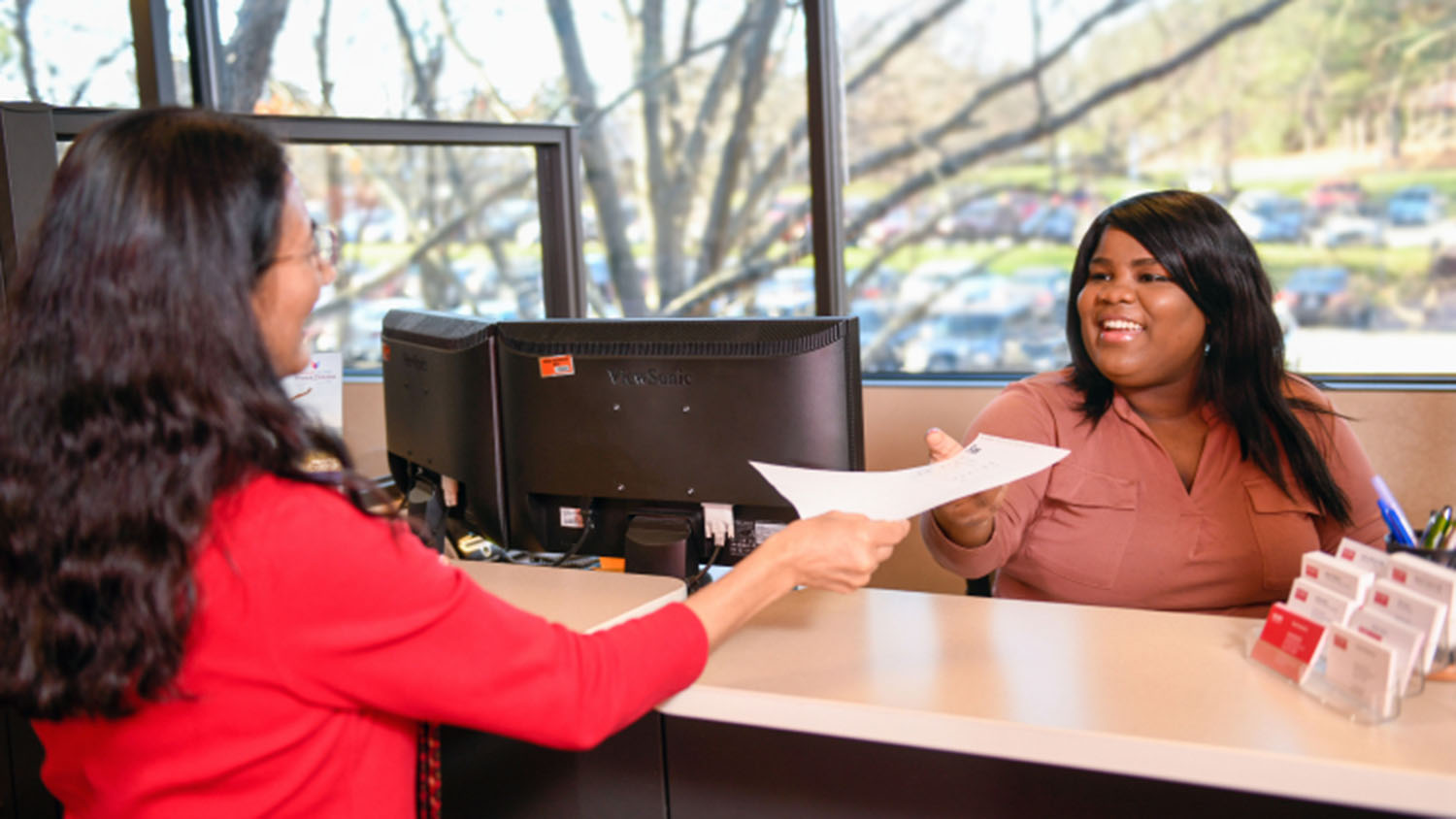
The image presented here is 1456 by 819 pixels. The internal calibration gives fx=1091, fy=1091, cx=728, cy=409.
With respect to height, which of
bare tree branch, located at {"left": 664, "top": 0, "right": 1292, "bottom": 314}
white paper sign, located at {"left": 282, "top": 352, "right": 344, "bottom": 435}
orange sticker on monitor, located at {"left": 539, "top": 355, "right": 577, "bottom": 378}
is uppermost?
bare tree branch, located at {"left": 664, "top": 0, "right": 1292, "bottom": 314}

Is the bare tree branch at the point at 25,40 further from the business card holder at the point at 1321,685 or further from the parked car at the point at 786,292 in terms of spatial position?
the business card holder at the point at 1321,685

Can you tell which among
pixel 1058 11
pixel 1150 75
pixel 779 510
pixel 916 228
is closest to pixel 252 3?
pixel 916 228

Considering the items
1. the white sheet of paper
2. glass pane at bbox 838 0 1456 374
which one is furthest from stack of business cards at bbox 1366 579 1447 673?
glass pane at bbox 838 0 1456 374

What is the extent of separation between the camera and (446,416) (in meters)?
1.65

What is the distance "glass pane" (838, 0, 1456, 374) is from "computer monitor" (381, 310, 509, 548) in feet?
5.30

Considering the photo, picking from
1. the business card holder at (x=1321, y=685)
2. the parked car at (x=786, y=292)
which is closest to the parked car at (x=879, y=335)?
the parked car at (x=786, y=292)

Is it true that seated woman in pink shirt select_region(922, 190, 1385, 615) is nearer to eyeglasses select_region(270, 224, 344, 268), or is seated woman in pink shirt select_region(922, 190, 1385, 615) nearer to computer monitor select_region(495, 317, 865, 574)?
computer monitor select_region(495, 317, 865, 574)

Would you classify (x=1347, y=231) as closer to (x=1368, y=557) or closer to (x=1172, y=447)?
(x=1172, y=447)

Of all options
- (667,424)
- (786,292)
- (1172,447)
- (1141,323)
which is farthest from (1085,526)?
(786,292)

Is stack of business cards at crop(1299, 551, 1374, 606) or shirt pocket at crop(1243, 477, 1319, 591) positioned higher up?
stack of business cards at crop(1299, 551, 1374, 606)

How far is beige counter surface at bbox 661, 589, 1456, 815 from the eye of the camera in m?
0.91

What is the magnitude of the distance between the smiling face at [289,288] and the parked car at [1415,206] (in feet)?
8.55

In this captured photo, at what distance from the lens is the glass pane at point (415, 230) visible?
3.54 meters

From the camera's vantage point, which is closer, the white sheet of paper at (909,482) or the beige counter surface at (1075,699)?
the beige counter surface at (1075,699)
